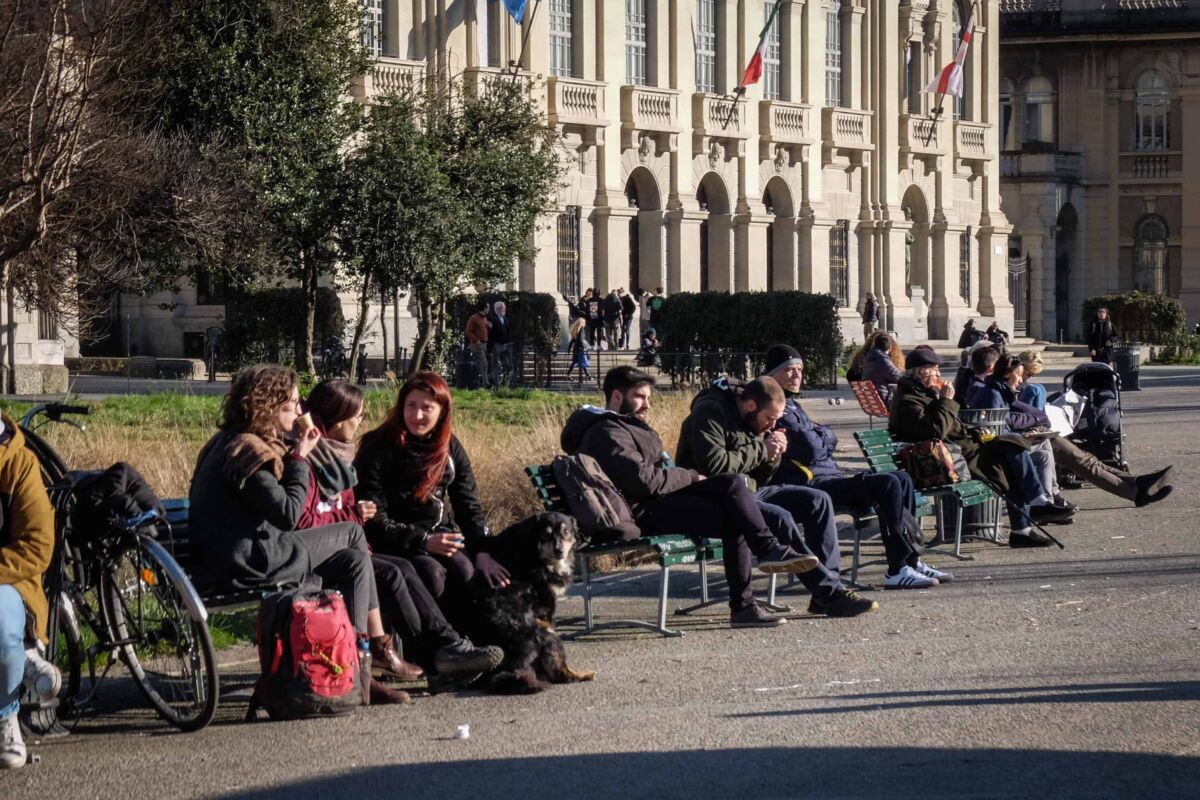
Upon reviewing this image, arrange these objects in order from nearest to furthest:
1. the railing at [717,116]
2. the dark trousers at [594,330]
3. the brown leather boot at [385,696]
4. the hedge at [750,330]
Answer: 1. the brown leather boot at [385,696]
2. the hedge at [750,330]
3. the dark trousers at [594,330]
4. the railing at [717,116]

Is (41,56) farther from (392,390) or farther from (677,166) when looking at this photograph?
(677,166)

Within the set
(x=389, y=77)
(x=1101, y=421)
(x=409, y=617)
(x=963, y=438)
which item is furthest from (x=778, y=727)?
(x=389, y=77)

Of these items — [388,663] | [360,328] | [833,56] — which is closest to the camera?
[388,663]

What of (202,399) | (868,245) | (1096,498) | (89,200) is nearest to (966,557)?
(1096,498)

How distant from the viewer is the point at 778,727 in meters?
7.91

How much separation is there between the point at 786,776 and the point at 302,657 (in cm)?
210

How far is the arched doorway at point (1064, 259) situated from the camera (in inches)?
2643

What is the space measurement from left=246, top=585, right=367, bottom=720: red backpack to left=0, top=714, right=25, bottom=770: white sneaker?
1.07m

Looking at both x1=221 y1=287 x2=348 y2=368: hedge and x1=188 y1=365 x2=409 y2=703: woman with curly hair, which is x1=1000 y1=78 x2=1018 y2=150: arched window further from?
x1=188 y1=365 x2=409 y2=703: woman with curly hair

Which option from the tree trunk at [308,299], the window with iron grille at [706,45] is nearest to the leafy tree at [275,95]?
the tree trunk at [308,299]

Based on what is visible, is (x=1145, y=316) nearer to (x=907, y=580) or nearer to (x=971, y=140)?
(x=971, y=140)

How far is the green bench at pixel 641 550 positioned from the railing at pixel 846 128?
43.0 metres

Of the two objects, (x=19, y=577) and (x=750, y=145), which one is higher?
(x=750, y=145)

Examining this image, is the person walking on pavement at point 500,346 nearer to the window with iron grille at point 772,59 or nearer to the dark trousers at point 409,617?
the window with iron grille at point 772,59
